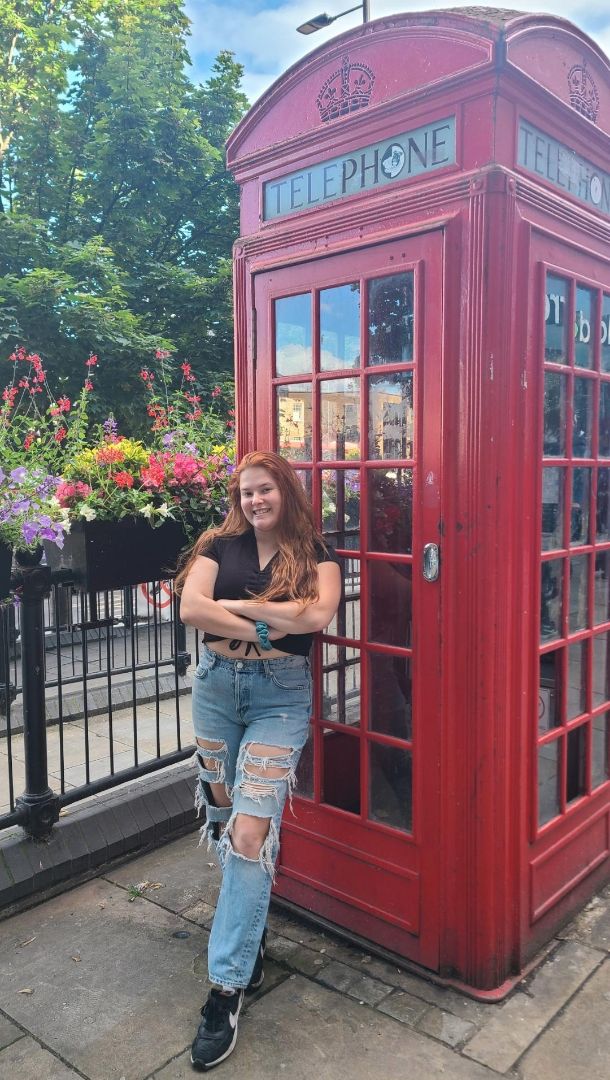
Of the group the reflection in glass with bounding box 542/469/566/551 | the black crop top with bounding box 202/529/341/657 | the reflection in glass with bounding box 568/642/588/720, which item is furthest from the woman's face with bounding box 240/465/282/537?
the reflection in glass with bounding box 568/642/588/720

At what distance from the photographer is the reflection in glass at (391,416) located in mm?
2525

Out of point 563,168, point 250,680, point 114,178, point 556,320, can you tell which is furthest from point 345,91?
point 114,178

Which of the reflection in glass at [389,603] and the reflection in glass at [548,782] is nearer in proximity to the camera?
the reflection in glass at [389,603]

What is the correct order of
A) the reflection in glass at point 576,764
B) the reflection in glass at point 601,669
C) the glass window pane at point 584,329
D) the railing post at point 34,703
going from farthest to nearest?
the railing post at point 34,703
the reflection in glass at point 601,669
the reflection in glass at point 576,764
the glass window pane at point 584,329

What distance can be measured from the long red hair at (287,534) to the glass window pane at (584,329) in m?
1.18

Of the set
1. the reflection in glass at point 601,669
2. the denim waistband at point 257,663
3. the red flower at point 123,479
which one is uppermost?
the red flower at point 123,479

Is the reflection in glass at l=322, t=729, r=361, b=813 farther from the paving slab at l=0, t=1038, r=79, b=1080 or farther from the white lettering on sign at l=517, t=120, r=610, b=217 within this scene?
the white lettering on sign at l=517, t=120, r=610, b=217

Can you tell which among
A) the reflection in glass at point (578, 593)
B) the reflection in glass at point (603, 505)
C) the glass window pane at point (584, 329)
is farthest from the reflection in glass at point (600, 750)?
the glass window pane at point (584, 329)

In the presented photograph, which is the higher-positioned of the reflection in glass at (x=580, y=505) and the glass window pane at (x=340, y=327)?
the glass window pane at (x=340, y=327)

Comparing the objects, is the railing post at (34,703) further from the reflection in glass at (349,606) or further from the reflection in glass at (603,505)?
the reflection in glass at (603,505)

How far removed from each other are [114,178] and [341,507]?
1239 centimetres

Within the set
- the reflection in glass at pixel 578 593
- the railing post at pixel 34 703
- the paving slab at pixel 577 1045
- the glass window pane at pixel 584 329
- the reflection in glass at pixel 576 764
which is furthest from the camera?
the railing post at pixel 34 703

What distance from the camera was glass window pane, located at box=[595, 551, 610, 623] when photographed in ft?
9.86

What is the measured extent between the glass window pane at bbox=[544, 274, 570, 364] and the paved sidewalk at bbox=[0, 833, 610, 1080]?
218 cm
